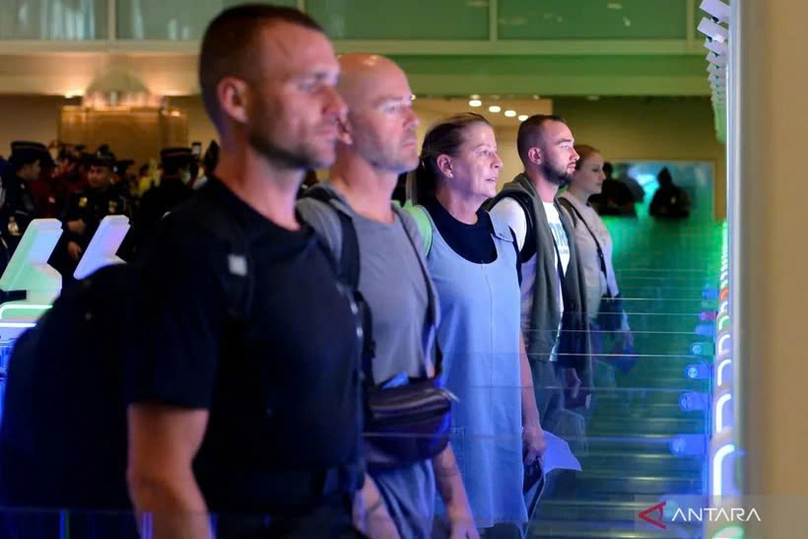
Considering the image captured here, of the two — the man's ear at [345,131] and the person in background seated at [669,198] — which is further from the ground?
the person in background seated at [669,198]

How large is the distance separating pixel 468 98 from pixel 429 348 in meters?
13.8

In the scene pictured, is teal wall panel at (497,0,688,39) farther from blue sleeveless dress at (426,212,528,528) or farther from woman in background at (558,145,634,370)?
blue sleeveless dress at (426,212,528,528)

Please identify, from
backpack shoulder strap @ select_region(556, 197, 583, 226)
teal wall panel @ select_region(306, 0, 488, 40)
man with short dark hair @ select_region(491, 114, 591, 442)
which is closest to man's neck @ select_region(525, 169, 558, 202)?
man with short dark hair @ select_region(491, 114, 591, 442)

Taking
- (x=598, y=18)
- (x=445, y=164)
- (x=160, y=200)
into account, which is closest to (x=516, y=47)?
(x=598, y=18)

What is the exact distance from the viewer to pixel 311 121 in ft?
6.01

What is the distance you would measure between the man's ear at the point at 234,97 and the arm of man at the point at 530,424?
1734 mm

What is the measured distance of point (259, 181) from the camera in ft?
5.99

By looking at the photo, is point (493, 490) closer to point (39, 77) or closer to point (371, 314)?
point (371, 314)

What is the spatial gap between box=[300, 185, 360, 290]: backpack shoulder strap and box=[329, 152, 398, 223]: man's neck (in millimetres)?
29

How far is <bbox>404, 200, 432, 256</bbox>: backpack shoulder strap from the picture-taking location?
3.36 meters

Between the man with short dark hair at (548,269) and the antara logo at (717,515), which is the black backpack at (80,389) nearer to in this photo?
the antara logo at (717,515)

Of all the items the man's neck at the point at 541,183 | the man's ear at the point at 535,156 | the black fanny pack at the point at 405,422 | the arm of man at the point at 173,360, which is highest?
the man's ear at the point at 535,156

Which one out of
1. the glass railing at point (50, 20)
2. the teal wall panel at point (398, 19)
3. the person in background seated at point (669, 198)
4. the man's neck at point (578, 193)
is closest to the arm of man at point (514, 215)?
the man's neck at point (578, 193)

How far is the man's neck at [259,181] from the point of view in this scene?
1.82 metres
